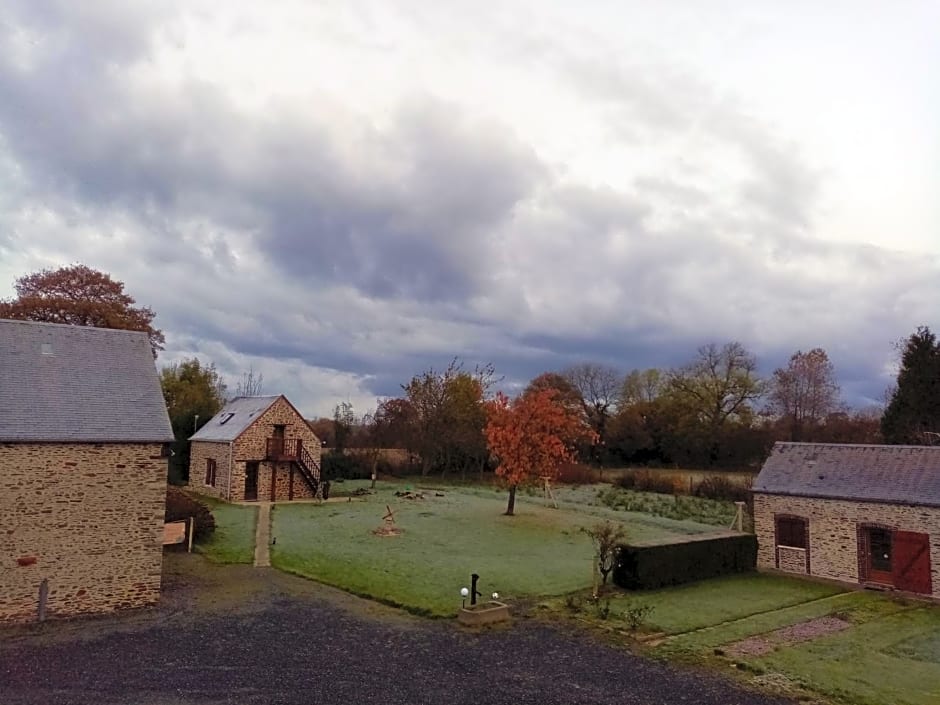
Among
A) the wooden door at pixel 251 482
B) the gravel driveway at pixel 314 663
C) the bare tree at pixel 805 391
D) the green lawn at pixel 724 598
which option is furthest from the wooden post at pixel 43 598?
the bare tree at pixel 805 391

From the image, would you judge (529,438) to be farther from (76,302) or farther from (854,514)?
(76,302)

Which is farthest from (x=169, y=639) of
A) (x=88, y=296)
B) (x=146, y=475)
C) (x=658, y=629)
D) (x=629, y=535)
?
(x=88, y=296)

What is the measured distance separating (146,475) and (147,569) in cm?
211

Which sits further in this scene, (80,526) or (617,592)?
(617,592)

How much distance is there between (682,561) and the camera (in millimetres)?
19344

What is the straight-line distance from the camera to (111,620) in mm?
14195

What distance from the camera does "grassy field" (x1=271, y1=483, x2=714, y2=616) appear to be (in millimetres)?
17891

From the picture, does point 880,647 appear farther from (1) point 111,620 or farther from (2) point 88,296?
(2) point 88,296

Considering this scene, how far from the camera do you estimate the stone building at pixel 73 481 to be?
14.0m

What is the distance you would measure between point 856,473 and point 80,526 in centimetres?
2113

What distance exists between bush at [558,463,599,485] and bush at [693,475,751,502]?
9785 mm

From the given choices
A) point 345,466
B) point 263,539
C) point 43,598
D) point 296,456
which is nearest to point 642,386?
point 345,466

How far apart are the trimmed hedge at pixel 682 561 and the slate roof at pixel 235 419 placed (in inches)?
923

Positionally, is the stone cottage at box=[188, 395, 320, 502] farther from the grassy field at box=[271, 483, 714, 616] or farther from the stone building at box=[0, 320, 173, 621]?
the stone building at box=[0, 320, 173, 621]
